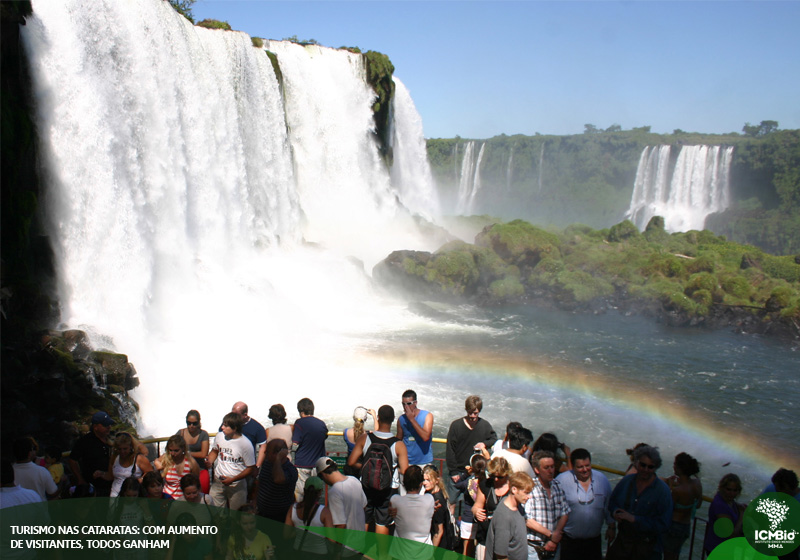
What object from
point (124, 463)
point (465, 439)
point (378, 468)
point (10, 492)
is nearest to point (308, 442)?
point (378, 468)

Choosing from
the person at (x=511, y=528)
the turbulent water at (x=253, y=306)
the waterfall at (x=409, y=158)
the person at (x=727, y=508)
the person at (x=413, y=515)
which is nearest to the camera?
the person at (x=511, y=528)

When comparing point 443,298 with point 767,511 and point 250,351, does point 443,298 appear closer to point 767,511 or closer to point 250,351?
point 250,351

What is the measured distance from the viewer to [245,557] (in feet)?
15.3

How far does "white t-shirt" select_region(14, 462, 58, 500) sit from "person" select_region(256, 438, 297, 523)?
5.23 ft

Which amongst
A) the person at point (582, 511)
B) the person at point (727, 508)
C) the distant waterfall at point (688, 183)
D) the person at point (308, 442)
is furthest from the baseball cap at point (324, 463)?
the distant waterfall at point (688, 183)

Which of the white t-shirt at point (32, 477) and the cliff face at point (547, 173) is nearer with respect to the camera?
the white t-shirt at point (32, 477)

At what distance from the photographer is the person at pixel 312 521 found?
15.5ft

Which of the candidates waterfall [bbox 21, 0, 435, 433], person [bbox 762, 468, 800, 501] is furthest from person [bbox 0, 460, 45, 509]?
waterfall [bbox 21, 0, 435, 433]

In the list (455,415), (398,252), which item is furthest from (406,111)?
(455,415)

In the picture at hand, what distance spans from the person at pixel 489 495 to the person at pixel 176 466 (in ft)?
7.24

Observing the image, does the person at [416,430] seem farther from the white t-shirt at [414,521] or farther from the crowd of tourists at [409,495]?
the white t-shirt at [414,521]

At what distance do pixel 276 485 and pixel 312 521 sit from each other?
0.51 m

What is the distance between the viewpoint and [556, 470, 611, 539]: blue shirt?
4.79 m

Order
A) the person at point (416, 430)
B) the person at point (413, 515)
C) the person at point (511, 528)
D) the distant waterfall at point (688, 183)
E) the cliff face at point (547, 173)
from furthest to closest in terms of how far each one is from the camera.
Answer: the cliff face at point (547, 173) → the distant waterfall at point (688, 183) → the person at point (416, 430) → the person at point (413, 515) → the person at point (511, 528)
